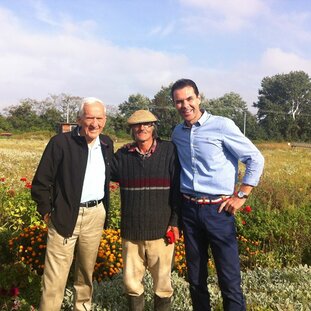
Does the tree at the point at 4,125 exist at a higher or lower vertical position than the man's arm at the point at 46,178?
lower

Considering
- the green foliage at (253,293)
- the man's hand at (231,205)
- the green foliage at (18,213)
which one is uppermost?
the man's hand at (231,205)

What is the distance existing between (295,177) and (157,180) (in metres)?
10.1

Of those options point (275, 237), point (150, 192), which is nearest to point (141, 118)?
point (150, 192)

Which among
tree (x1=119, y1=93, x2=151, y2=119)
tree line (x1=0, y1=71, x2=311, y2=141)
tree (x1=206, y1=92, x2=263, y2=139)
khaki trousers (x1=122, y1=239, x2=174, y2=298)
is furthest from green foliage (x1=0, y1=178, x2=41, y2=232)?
tree (x1=119, y1=93, x2=151, y2=119)

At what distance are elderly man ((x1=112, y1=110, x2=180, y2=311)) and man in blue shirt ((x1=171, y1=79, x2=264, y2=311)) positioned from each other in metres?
0.22

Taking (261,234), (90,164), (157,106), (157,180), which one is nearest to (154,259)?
(157,180)

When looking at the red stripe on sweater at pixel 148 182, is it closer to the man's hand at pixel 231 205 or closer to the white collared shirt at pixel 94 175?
the white collared shirt at pixel 94 175

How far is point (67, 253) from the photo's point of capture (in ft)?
12.5

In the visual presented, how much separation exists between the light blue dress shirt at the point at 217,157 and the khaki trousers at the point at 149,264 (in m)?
0.68

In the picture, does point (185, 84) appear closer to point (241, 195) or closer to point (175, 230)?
point (241, 195)

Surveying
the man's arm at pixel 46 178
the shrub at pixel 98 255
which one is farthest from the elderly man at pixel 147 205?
the shrub at pixel 98 255

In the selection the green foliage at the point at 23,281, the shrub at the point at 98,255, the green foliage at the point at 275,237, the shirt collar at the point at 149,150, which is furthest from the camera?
the green foliage at the point at 275,237

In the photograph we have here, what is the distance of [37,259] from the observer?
17.5ft

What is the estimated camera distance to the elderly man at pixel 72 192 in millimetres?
3725
